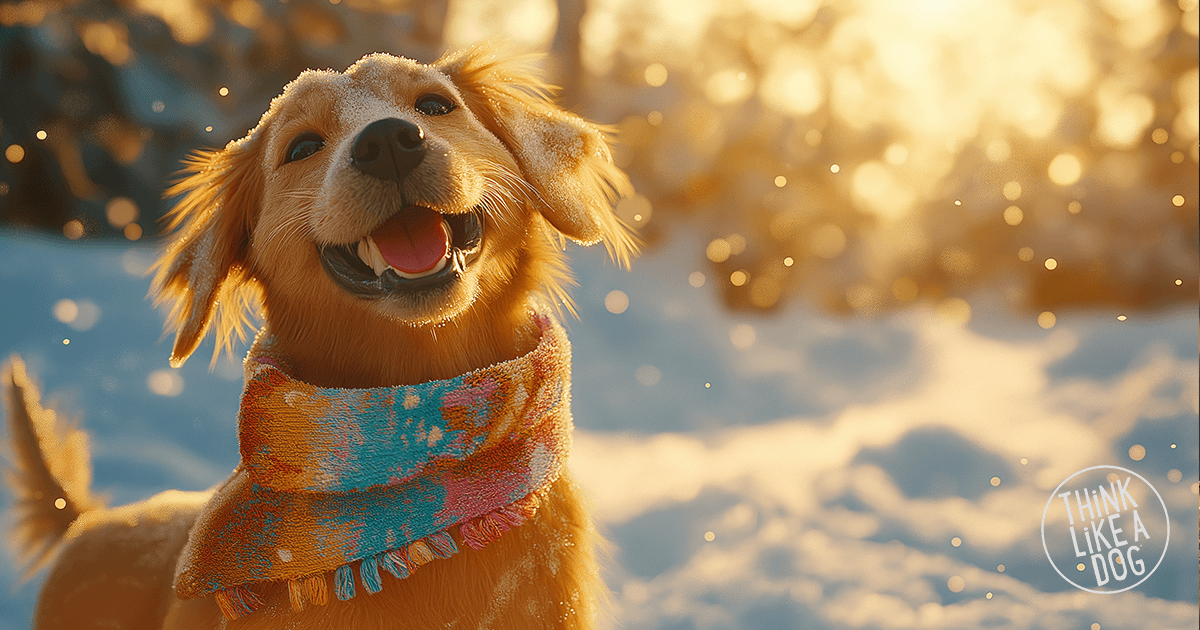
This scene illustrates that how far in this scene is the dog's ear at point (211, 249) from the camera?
66.7 inches

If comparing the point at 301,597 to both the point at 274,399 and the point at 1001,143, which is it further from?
the point at 1001,143

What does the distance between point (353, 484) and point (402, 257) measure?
468 mm

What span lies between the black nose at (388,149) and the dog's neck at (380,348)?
0.31 m

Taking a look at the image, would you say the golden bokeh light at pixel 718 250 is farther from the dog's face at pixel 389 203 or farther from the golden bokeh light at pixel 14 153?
the golden bokeh light at pixel 14 153

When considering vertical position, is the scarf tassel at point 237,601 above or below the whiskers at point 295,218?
below

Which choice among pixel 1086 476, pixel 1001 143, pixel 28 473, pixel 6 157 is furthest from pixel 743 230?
pixel 6 157

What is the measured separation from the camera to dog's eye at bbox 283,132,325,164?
1.66 meters

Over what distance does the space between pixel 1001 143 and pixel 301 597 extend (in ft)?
12.3

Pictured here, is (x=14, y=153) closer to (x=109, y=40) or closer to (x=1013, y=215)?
(x=109, y=40)

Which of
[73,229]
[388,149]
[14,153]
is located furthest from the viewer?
[73,229]

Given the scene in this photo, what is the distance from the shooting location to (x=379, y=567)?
152cm

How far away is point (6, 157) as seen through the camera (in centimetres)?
345
